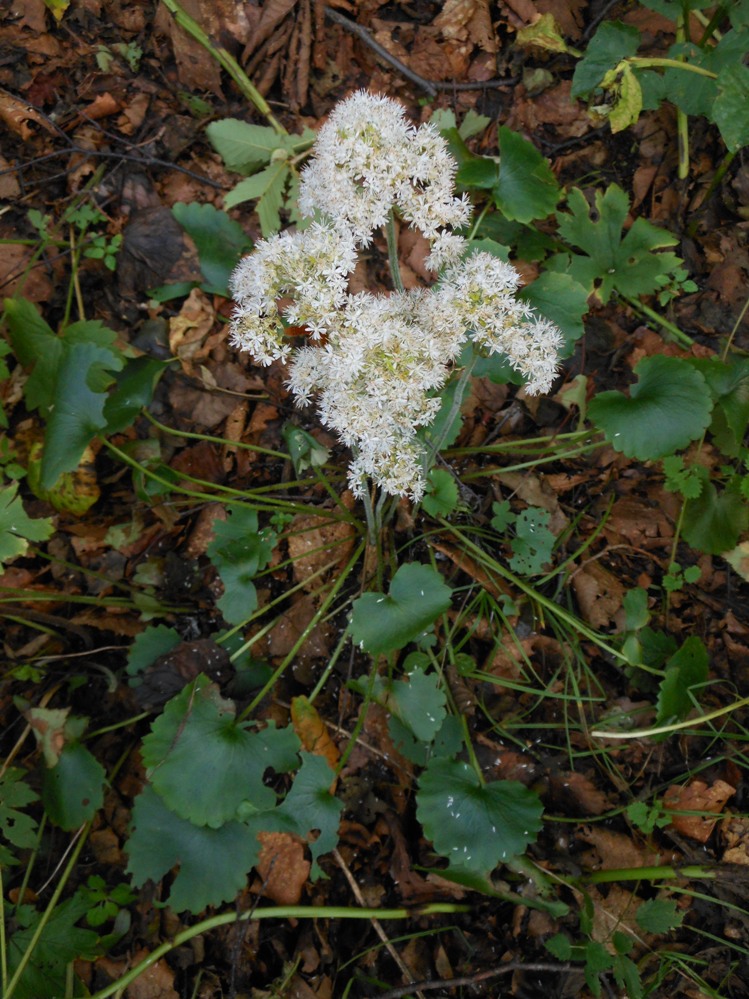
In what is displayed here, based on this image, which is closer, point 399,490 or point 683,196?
point 399,490

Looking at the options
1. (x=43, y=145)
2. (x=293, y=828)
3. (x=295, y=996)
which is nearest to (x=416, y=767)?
(x=293, y=828)

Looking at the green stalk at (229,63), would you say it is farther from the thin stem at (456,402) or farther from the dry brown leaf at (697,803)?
the dry brown leaf at (697,803)

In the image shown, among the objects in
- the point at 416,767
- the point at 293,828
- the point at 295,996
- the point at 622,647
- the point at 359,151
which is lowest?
the point at 295,996

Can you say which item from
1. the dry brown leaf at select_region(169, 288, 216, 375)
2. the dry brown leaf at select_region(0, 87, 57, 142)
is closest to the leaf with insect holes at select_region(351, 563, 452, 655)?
the dry brown leaf at select_region(169, 288, 216, 375)

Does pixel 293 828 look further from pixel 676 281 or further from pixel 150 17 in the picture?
pixel 150 17

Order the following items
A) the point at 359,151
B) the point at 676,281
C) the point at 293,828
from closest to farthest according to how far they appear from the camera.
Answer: the point at 359,151, the point at 293,828, the point at 676,281

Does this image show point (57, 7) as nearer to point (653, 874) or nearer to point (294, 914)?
point (294, 914)

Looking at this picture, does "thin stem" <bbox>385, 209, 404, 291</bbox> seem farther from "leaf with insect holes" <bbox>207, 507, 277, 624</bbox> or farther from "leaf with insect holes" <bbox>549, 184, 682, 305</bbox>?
"leaf with insect holes" <bbox>207, 507, 277, 624</bbox>
